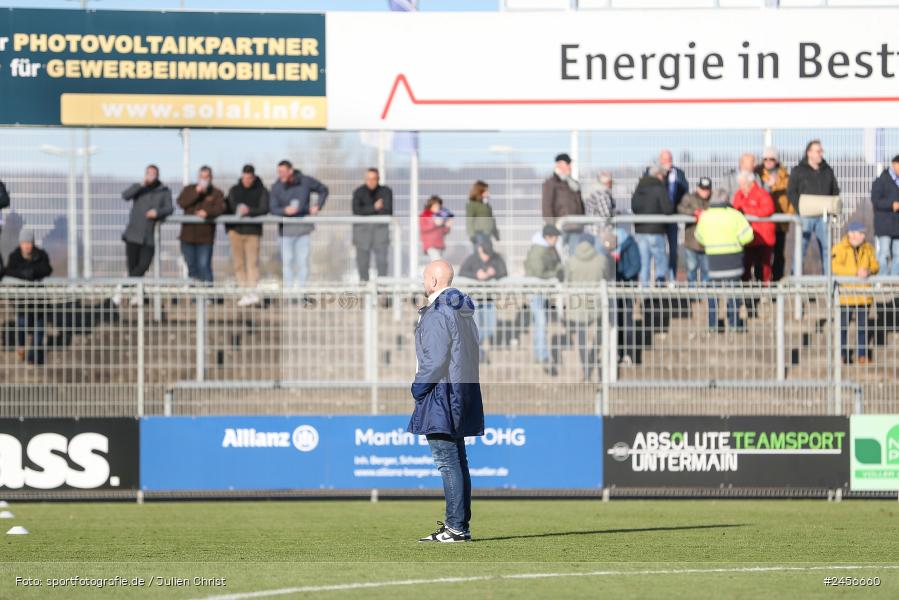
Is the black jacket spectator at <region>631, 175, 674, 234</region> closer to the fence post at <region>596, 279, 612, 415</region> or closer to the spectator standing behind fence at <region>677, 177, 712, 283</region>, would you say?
the spectator standing behind fence at <region>677, 177, 712, 283</region>

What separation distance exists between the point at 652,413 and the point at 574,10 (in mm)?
4463

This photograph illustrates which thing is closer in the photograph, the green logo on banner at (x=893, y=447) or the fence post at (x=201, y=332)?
the green logo on banner at (x=893, y=447)

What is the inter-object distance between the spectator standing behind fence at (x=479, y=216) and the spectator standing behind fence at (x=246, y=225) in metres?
2.44

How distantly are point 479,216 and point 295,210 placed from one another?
2256mm

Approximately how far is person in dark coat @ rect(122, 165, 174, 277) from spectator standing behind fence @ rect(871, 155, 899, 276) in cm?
824

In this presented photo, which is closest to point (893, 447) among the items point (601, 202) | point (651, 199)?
point (651, 199)

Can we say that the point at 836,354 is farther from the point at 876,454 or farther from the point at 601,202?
the point at 601,202

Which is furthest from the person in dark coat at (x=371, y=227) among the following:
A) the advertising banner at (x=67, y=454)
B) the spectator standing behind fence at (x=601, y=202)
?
the advertising banner at (x=67, y=454)

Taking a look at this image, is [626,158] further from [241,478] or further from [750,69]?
[241,478]

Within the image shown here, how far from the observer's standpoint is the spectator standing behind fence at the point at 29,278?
15.9 meters

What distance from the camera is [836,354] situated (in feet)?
52.2

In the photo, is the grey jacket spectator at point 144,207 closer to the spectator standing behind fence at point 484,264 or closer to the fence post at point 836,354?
the spectator standing behind fence at point 484,264

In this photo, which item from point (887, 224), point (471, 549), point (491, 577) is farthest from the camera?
point (887, 224)

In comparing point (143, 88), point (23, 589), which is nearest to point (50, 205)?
point (143, 88)
